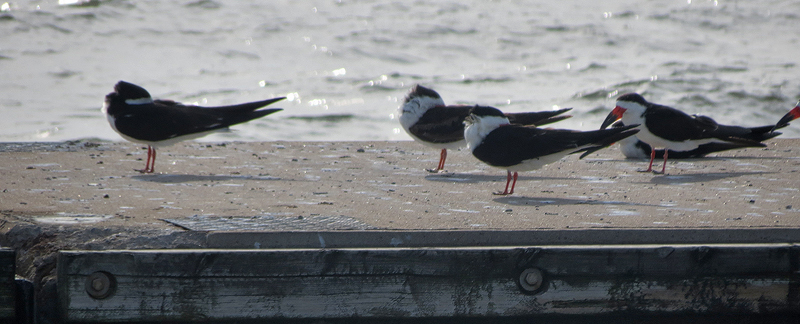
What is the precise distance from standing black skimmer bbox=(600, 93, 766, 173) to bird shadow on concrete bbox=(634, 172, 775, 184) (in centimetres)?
44

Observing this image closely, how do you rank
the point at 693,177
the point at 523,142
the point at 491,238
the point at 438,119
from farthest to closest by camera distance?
the point at 438,119 → the point at 693,177 → the point at 523,142 → the point at 491,238

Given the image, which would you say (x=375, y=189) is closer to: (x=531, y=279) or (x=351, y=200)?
(x=351, y=200)

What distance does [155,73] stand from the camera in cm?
2033

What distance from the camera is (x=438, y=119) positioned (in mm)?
7516

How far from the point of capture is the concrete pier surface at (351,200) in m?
3.62

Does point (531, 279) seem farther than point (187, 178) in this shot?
No

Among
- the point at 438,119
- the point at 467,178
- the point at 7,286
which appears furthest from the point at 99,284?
the point at 438,119

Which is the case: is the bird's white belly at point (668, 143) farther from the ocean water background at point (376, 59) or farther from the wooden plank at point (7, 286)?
the ocean water background at point (376, 59)

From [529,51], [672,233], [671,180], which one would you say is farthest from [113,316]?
[529,51]

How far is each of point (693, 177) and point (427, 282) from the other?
12.9 ft

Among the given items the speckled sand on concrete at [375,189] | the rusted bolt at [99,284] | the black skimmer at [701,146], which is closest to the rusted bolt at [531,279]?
the speckled sand on concrete at [375,189]

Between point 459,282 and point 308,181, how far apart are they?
113 inches

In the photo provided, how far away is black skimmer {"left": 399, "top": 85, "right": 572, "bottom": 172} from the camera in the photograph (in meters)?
7.24

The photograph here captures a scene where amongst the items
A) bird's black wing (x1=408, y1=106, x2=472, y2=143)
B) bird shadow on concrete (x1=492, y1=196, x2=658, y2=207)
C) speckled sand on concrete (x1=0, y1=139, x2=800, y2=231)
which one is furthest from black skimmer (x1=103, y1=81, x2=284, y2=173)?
bird shadow on concrete (x1=492, y1=196, x2=658, y2=207)
